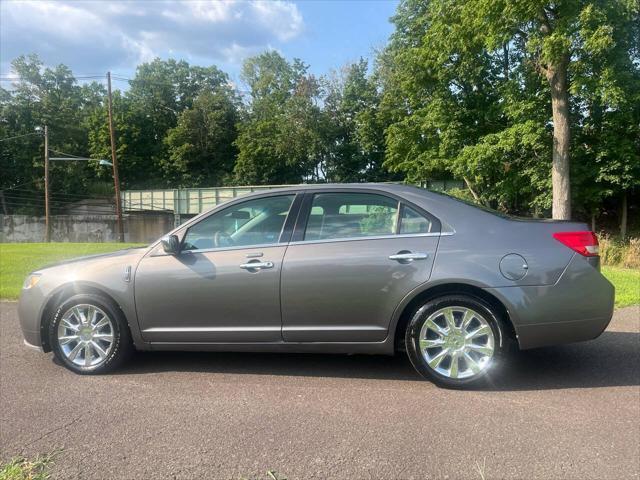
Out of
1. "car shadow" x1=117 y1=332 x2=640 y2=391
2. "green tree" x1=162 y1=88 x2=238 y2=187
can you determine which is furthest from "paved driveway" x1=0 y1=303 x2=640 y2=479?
"green tree" x1=162 y1=88 x2=238 y2=187

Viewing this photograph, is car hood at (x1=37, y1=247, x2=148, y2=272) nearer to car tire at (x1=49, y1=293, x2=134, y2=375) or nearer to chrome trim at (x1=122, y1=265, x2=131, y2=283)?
chrome trim at (x1=122, y1=265, x2=131, y2=283)

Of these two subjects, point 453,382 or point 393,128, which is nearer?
point 453,382

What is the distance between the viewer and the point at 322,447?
3.07 m

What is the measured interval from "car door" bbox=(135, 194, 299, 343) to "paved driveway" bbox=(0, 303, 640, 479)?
0.42m

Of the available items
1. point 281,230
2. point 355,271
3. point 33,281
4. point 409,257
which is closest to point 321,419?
point 355,271

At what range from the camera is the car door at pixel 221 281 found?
4180 millimetres

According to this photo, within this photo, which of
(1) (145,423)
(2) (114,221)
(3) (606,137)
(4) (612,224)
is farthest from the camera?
(2) (114,221)

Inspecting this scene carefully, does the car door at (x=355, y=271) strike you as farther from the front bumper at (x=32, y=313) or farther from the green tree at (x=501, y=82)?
the green tree at (x=501, y=82)

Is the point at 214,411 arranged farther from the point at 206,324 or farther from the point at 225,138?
the point at 225,138

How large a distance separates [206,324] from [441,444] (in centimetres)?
213

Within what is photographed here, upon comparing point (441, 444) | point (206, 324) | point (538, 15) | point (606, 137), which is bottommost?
point (441, 444)

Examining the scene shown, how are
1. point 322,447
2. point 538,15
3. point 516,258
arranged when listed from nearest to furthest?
point 322,447, point 516,258, point 538,15

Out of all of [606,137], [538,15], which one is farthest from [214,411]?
[606,137]

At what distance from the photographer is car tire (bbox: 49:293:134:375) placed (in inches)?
174
